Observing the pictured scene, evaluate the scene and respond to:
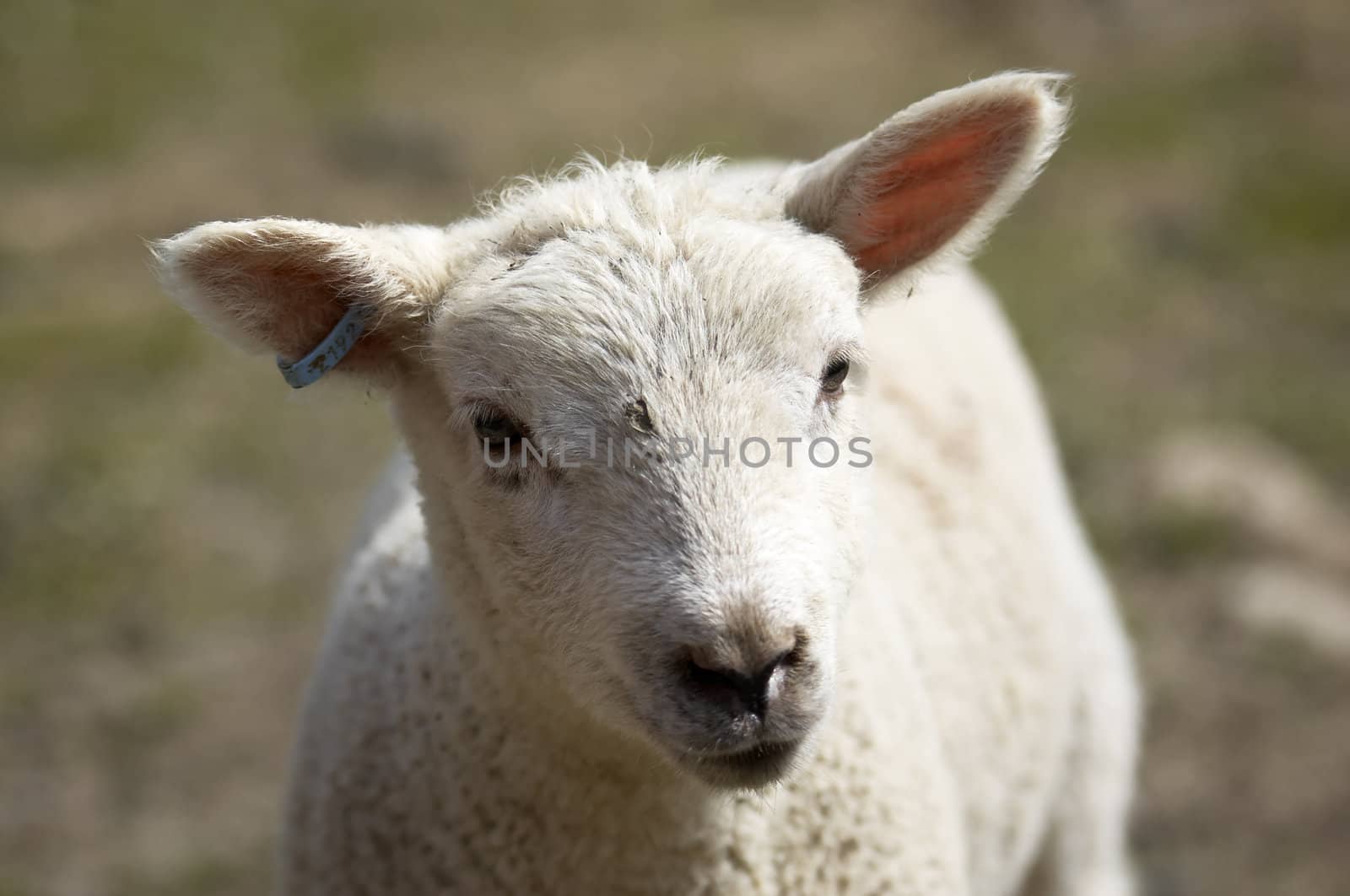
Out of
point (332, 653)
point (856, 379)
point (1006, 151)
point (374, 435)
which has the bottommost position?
point (332, 653)

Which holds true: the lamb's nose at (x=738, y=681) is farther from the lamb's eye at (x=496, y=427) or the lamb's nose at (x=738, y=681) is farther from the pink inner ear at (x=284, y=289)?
the pink inner ear at (x=284, y=289)

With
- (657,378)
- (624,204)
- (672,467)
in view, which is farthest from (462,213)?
(672,467)

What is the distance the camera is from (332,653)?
3635 mm

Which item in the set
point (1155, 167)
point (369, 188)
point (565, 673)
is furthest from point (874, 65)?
point (565, 673)

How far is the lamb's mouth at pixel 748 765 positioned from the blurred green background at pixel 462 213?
208cm

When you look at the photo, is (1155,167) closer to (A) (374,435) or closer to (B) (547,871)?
(A) (374,435)

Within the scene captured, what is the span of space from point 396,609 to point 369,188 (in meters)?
7.98

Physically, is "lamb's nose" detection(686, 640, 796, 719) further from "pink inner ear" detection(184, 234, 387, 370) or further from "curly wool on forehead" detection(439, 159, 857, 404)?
"pink inner ear" detection(184, 234, 387, 370)

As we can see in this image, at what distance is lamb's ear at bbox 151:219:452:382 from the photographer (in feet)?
8.86

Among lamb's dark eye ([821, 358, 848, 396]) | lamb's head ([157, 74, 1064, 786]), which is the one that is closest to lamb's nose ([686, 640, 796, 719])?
lamb's head ([157, 74, 1064, 786])

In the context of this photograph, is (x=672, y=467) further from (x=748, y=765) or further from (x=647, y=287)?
(x=748, y=765)

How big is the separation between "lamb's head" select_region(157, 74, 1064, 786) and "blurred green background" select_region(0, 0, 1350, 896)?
1.12 m

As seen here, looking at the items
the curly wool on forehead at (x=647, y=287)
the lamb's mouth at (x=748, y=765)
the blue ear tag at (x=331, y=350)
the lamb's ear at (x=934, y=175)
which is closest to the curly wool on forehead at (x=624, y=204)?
the curly wool on forehead at (x=647, y=287)

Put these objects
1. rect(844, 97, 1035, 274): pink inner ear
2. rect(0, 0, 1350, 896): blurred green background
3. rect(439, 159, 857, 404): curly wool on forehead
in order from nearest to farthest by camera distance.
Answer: rect(439, 159, 857, 404): curly wool on forehead → rect(844, 97, 1035, 274): pink inner ear → rect(0, 0, 1350, 896): blurred green background
